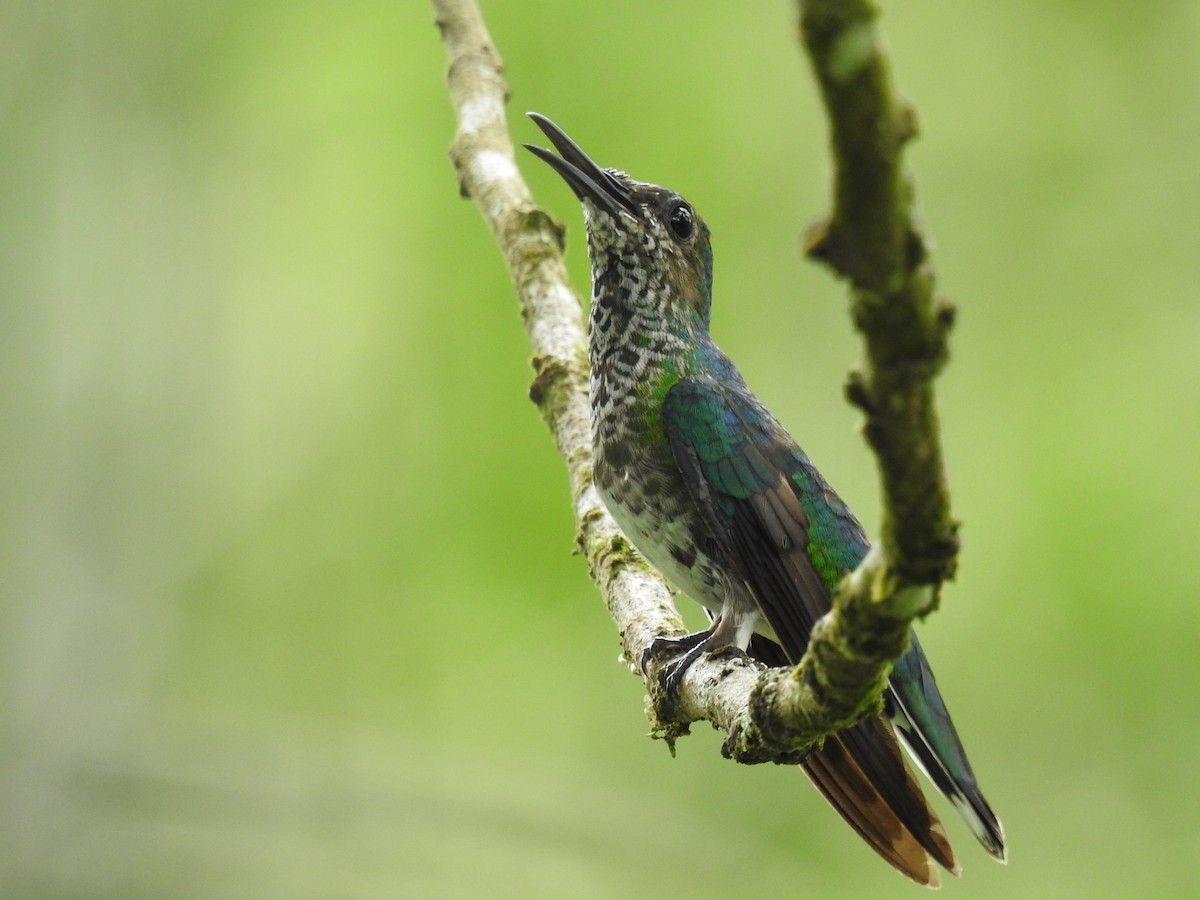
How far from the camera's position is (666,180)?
8945 mm

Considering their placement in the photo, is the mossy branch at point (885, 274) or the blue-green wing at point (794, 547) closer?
the mossy branch at point (885, 274)

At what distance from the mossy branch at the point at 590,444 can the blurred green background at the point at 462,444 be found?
1.86 m

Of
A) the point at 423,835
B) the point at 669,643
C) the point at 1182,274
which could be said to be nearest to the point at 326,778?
the point at 423,835

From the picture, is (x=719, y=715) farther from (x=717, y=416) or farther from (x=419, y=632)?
(x=419, y=632)

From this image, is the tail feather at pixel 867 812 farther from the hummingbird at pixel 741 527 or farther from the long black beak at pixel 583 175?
the long black beak at pixel 583 175

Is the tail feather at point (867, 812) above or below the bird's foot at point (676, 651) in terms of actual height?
below

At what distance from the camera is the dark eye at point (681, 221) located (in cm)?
504

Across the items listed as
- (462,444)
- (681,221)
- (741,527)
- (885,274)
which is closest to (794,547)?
(741,527)

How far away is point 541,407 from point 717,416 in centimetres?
115

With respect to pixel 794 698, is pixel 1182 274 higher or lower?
higher

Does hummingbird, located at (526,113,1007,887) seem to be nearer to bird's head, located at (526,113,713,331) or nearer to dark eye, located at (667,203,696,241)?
bird's head, located at (526,113,713,331)

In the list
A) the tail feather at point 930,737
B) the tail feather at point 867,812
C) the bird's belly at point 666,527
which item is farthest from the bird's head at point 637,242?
the tail feather at point 867,812

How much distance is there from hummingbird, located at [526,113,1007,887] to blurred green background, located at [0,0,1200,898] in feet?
9.78

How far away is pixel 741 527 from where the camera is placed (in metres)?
4.02
